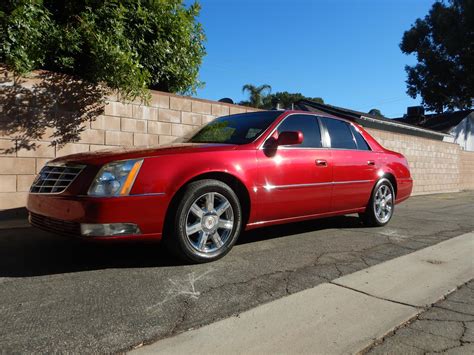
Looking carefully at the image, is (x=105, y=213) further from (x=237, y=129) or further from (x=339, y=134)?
(x=339, y=134)

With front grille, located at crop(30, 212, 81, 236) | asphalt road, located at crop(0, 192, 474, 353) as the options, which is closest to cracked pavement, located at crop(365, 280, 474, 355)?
asphalt road, located at crop(0, 192, 474, 353)

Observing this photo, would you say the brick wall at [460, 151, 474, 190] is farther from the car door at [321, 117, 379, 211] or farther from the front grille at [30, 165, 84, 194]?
the front grille at [30, 165, 84, 194]

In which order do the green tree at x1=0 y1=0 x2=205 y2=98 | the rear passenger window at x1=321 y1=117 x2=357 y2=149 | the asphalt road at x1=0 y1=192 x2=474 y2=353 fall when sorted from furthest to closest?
the rear passenger window at x1=321 y1=117 x2=357 y2=149 → the green tree at x1=0 y1=0 x2=205 y2=98 → the asphalt road at x1=0 y1=192 x2=474 y2=353

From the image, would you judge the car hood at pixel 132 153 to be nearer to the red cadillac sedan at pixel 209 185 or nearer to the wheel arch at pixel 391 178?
the red cadillac sedan at pixel 209 185

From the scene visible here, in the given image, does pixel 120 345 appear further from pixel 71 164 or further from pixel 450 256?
pixel 450 256

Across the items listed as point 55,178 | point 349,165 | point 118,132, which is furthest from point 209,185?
point 118,132

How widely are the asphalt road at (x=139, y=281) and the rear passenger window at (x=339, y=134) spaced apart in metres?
1.22

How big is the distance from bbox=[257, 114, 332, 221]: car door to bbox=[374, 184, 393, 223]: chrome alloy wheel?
4.17 feet

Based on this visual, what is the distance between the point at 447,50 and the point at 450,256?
30532 millimetres

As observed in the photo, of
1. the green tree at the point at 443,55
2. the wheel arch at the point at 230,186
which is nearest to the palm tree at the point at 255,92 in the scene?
the green tree at the point at 443,55

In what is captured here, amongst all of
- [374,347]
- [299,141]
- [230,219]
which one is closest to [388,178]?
[299,141]

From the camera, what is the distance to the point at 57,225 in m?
3.57

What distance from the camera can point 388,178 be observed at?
20.7 ft

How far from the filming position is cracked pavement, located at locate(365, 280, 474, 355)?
2374mm
